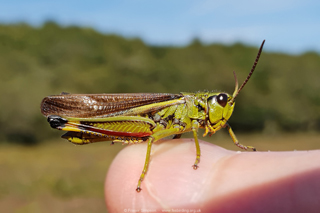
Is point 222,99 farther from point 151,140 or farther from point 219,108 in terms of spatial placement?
point 151,140

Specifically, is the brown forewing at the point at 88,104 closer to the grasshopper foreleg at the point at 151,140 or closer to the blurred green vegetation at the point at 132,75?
the grasshopper foreleg at the point at 151,140

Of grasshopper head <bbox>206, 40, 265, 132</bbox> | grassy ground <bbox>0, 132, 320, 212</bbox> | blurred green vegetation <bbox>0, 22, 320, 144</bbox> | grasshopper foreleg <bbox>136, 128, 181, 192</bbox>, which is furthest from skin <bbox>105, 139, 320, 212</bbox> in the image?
blurred green vegetation <bbox>0, 22, 320, 144</bbox>

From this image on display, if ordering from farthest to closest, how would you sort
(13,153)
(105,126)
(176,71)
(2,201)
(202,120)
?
(176,71), (13,153), (2,201), (202,120), (105,126)

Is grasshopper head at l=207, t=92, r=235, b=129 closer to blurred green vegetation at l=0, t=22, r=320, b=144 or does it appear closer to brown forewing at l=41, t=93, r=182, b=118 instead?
brown forewing at l=41, t=93, r=182, b=118

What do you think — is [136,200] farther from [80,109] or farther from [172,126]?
[80,109]

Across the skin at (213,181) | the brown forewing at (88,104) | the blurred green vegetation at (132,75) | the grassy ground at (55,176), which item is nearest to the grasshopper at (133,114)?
the brown forewing at (88,104)

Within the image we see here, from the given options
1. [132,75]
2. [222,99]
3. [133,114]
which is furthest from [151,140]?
[132,75]

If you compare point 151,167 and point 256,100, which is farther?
point 256,100

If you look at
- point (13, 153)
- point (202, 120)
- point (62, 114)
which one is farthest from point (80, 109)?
point (13, 153)
